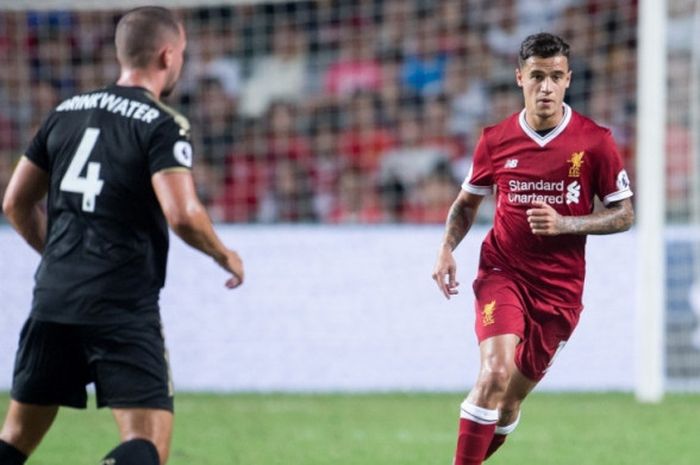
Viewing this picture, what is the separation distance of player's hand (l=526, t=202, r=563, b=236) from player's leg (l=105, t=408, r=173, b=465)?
2.00 m

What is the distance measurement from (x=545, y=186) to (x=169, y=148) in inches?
90.5

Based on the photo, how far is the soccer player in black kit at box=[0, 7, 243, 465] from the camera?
16.6 feet

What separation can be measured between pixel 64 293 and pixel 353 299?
6964 mm

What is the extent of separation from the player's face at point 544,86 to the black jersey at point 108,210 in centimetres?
215

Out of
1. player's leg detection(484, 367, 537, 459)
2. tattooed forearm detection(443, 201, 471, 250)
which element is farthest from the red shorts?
tattooed forearm detection(443, 201, 471, 250)

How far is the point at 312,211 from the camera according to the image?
515 inches

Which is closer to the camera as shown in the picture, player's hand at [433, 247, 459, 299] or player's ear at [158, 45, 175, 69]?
player's ear at [158, 45, 175, 69]

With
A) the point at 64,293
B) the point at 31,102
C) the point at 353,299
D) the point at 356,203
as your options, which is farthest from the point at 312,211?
the point at 64,293

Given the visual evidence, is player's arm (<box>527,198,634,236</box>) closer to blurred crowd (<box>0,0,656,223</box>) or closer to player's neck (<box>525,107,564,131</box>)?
player's neck (<box>525,107,564,131</box>)

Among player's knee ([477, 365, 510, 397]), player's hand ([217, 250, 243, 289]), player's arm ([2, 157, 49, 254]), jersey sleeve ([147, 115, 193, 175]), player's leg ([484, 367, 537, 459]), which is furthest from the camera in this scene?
player's leg ([484, 367, 537, 459])

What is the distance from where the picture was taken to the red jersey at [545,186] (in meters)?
6.69

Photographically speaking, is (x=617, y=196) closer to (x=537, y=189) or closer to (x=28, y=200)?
(x=537, y=189)

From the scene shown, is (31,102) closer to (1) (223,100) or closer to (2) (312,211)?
(1) (223,100)

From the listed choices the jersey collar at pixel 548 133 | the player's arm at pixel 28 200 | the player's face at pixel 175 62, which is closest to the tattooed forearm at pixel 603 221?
the jersey collar at pixel 548 133
